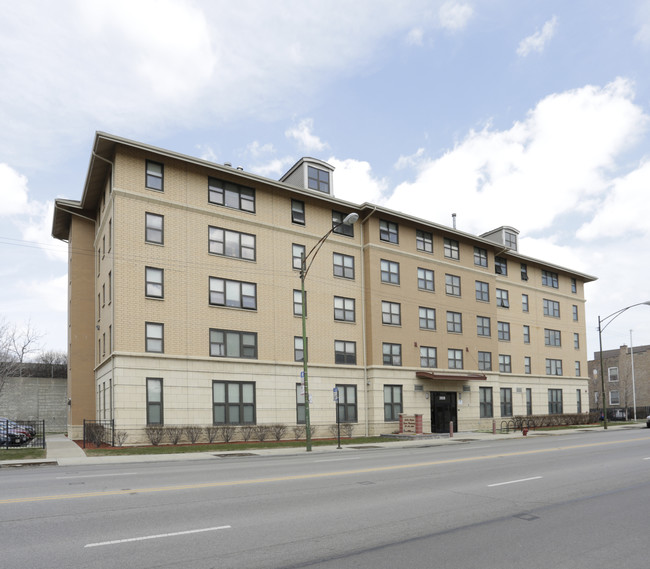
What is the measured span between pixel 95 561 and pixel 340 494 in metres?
5.75

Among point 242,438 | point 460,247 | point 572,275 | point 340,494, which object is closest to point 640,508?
point 340,494

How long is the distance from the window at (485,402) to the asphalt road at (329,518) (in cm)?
2666

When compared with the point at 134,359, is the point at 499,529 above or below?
below

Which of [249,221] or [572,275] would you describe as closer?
[249,221]

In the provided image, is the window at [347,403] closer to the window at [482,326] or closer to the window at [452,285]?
the window at [452,285]

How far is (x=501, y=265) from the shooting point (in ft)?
160

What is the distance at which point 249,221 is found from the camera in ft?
105

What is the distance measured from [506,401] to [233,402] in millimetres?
24901

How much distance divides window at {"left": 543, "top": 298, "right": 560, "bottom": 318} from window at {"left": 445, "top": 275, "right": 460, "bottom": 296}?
47.1ft

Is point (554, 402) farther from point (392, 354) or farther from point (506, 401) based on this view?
point (392, 354)

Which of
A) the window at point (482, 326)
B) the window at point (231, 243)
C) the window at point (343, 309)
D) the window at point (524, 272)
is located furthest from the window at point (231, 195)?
the window at point (524, 272)

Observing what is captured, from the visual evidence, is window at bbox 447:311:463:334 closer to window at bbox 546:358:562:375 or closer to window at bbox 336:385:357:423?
window at bbox 336:385:357:423

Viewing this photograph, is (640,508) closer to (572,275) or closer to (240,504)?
(240,504)

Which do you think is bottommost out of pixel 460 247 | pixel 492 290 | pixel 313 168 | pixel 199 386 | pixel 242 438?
pixel 242 438
